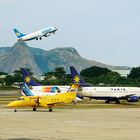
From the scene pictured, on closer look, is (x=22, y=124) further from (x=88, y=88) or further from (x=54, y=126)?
(x=88, y=88)

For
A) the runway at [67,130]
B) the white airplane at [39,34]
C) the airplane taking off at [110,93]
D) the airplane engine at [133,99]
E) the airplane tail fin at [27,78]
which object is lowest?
the runway at [67,130]

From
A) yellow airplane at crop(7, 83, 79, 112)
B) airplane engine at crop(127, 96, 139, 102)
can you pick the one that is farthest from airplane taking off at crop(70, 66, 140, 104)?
yellow airplane at crop(7, 83, 79, 112)

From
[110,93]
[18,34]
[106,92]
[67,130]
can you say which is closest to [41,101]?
[67,130]

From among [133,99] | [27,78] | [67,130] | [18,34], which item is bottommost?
[67,130]

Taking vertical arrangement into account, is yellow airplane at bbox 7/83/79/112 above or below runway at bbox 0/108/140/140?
above

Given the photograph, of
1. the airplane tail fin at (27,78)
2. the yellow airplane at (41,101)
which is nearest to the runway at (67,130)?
the yellow airplane at (41,101)

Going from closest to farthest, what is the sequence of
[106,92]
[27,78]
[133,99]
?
[27,78], [133,99], [106,92]

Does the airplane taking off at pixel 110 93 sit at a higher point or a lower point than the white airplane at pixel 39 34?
lower

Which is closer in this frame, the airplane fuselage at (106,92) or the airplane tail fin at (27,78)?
the airplane tail fin at (27,78)

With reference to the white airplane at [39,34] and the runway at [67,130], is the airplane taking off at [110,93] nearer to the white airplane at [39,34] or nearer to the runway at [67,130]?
the white airplane at [39,34]

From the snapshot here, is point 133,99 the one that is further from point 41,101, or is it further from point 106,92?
point 41,101

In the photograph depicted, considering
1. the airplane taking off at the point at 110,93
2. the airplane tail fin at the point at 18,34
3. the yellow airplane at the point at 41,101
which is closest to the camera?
the yellow airplane at the point at 41,101

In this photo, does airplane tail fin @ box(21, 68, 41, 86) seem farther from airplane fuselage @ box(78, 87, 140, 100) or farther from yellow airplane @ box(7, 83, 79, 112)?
yellow airplane @ box(7, 83, 79, 112)

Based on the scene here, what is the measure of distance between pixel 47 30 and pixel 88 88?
79.1ft
